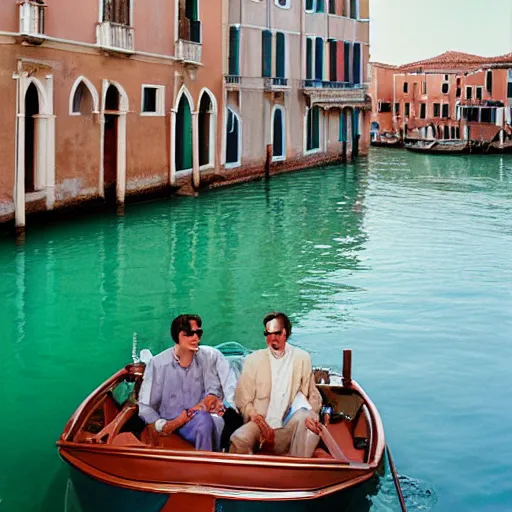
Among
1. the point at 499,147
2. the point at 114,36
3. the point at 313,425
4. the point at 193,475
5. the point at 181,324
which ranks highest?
the point at 114,36

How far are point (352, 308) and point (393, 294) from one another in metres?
0.86

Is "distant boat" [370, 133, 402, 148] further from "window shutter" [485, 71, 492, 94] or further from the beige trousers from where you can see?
the beige trousers

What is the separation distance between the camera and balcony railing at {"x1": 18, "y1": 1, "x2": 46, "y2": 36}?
13.3 m

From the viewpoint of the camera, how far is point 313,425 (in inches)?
198

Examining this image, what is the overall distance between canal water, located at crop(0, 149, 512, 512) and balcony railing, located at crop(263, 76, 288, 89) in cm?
579

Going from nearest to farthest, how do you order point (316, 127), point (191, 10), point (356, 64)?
point (191, 10)
point (316, 127)
point (356, 64)

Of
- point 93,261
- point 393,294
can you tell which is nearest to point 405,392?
point 393,294

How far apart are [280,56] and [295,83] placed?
3.79 feet

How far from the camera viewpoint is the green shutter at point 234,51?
2177 cm

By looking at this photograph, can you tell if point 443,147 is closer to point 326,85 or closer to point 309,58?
point 326,85

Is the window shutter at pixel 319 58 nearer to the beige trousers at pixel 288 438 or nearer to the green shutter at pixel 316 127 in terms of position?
the green shutter at pixel 316 127

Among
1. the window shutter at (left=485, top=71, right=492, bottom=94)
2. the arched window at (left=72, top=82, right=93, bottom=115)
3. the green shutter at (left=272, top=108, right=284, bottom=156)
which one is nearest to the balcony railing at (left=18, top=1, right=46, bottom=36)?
the arched window at (left=72, top=82, right=93, bottom=115)

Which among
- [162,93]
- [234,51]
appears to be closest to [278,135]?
[234,51]

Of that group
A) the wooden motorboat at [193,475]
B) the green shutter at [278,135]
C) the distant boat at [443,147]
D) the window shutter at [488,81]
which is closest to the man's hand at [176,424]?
the wooden motorboat at [193,475]
